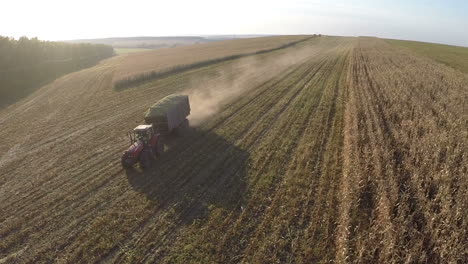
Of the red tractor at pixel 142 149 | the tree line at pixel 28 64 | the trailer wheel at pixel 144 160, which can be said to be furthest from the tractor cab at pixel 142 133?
the tree line at pixel 28 64

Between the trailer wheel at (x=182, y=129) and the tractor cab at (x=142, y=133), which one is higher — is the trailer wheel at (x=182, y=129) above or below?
below

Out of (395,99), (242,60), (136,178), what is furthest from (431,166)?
(242,60)

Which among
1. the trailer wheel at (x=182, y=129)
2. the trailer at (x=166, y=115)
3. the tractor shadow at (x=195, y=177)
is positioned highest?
the trailer at (x=166, y=115)

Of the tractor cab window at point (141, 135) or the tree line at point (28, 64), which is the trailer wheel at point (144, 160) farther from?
the tree line at point (28, 64)

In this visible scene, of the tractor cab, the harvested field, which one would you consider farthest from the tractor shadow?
the tractor cab

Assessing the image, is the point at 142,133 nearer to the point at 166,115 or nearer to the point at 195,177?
the point at 166,115
